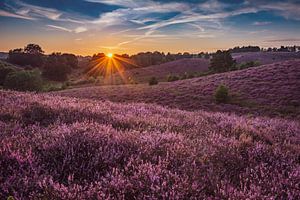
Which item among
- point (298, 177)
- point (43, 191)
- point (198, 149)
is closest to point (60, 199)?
point (43, 191)

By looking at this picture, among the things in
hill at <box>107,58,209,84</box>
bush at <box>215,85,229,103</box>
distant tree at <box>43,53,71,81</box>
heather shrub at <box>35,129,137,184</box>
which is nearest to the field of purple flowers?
heather shrub at <box>35,129,137,184</box>

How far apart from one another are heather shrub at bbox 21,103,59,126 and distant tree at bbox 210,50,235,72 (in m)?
68.9

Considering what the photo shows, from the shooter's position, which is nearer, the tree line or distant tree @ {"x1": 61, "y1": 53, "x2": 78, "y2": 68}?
the tree line

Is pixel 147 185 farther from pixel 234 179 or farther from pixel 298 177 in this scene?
pixel 298 177

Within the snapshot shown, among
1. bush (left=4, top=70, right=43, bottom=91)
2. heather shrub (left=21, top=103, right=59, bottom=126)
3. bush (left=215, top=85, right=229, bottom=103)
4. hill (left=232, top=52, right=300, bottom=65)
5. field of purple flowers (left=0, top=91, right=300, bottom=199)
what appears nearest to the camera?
field of purple flowers (left=0, top=91, right=300, bottom=199)

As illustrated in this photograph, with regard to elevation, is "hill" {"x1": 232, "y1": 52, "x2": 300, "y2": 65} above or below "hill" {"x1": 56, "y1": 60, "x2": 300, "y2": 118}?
above

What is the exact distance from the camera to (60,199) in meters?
3.31

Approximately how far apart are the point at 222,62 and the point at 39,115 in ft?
231

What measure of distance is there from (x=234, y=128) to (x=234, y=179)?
4.20 metres

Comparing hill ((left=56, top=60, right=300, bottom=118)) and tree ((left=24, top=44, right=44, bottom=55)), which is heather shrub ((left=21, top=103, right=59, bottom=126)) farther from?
tree ((left=24, top=44, right=44, bottom=55))

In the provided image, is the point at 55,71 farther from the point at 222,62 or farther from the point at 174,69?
the point at 222,62

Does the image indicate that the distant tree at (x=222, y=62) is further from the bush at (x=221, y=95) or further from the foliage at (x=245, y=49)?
the foliage at (x=245, y=49)

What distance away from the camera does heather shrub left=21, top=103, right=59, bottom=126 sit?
7.03m

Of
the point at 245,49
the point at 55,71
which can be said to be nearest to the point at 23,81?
the point at 55,71
